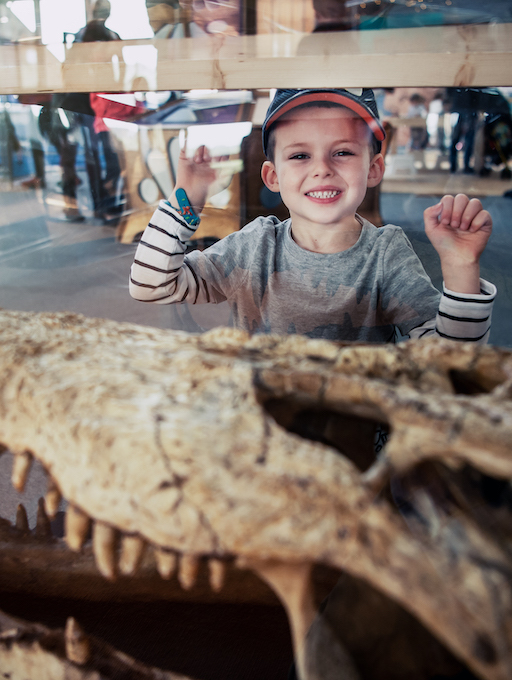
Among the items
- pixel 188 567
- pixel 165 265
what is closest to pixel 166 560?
pixel 188 567

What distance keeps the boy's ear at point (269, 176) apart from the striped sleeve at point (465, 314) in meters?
0.38

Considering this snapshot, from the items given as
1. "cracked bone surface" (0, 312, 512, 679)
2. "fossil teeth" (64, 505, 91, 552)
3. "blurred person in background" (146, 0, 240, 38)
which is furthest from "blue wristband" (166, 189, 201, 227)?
"fossil teeth" (64, 505, 91, 552)

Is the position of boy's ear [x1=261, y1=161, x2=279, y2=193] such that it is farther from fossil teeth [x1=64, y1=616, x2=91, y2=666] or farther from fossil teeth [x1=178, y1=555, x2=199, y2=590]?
fossil teeth [x1=64, y1=616, x2=91, y2=666]

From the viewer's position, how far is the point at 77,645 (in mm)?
817

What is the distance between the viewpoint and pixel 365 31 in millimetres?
978

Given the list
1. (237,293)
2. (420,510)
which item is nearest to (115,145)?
(237,293)

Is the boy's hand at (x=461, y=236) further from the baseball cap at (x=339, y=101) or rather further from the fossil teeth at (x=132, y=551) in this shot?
the fossil teeth at (x=132, y=551)

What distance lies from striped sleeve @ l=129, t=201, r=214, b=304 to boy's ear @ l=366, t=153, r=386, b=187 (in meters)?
0.35

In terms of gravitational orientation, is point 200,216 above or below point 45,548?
above

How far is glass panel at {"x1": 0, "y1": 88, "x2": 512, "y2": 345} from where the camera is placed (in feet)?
3.26

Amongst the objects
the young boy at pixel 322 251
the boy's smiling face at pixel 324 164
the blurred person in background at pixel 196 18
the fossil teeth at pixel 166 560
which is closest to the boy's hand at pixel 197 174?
the young boy at pixel 322 251

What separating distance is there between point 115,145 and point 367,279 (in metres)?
0.58

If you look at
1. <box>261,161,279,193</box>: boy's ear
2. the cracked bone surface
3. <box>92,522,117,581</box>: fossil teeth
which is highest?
<box>261,161,279,193</box>: boy's ear

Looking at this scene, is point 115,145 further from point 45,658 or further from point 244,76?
point 45,658
